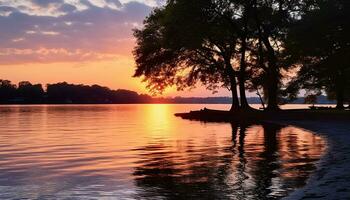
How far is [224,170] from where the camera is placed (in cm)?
1838

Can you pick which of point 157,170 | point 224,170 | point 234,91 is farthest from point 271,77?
point 157,170

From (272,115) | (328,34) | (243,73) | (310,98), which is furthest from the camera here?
(310,98)

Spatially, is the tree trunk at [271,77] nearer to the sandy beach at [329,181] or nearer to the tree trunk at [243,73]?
the tree trunk at [243,73]

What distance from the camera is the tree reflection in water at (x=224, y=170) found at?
1399 cm

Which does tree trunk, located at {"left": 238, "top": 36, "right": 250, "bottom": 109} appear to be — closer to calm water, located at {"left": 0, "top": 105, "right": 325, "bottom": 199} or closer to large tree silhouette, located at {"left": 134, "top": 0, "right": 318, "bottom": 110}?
large tree silhouette, located at {"left": 134, "top": 0, "right": 318, "bottom": 110}

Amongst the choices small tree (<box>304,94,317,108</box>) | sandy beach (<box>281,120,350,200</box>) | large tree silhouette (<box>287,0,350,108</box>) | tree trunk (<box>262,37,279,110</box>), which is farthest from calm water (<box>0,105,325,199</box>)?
small tree (<box>304,94,317,108</box>)

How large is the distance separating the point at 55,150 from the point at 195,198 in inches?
657

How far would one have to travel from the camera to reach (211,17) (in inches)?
2559

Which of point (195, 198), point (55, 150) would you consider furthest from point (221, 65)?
Result: point (195, 198)

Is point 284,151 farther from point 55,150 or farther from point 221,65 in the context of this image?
point 221,65

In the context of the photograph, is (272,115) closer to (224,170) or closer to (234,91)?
(234,91)

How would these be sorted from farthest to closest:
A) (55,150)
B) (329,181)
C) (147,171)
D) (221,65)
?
(221,65)
(55,150)
(147,171)
(329,181)

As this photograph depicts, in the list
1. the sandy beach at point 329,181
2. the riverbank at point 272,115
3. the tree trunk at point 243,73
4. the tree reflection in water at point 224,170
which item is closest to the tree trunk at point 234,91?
the tree trunk at point 243,73

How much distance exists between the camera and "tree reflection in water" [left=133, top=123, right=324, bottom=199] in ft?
45.9
